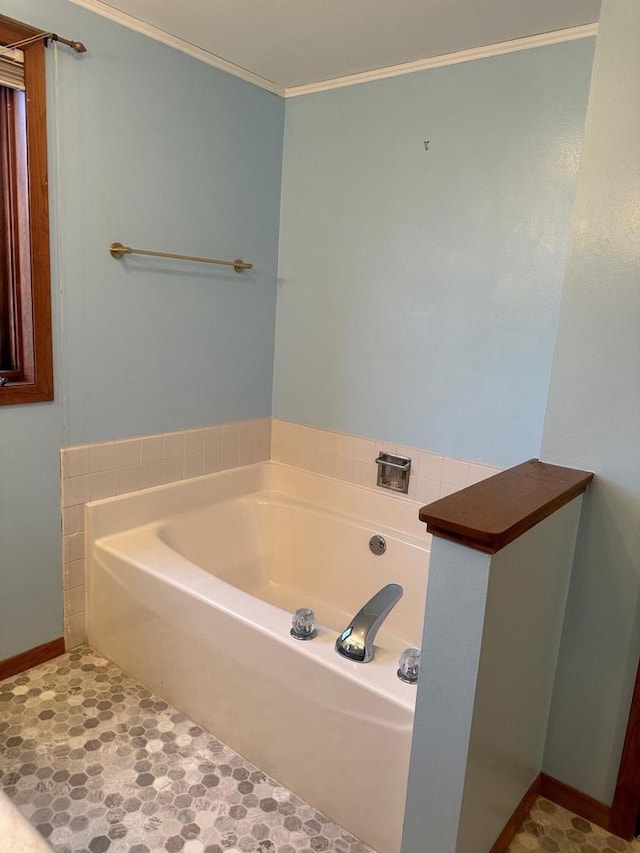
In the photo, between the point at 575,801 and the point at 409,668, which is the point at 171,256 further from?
the point at 575,801

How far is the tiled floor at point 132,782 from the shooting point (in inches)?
60.6

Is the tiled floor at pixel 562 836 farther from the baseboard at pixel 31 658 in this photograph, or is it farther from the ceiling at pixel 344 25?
the ceiling at pixel 344 25

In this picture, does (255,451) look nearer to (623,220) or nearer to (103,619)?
(103,619)

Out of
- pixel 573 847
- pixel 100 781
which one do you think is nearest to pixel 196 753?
pixel 100 781

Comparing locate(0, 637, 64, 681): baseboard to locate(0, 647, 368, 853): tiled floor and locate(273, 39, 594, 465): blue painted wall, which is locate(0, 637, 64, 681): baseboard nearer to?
locate(0, 647, 368, 853): tiled floor

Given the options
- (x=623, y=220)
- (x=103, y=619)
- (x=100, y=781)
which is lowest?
(x=100, y=781)

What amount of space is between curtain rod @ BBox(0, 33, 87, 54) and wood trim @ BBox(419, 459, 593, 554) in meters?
1.84

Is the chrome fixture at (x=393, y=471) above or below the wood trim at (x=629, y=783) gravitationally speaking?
above

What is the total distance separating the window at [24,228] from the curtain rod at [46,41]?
0.5 inches

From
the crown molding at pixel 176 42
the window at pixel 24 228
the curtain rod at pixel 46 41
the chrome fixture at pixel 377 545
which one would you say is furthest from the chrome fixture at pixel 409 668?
the crown molding at pixel 176 42

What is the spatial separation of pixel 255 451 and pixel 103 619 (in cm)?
101

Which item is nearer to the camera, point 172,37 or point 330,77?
point 172,37

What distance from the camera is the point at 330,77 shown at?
2445mm

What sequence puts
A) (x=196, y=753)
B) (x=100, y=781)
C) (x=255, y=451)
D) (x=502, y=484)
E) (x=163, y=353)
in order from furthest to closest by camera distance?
(x=255, y=451) < (x=163, y=353) < (x=196, y=753) < (x=100, y=781) < (x=502, y=484)
